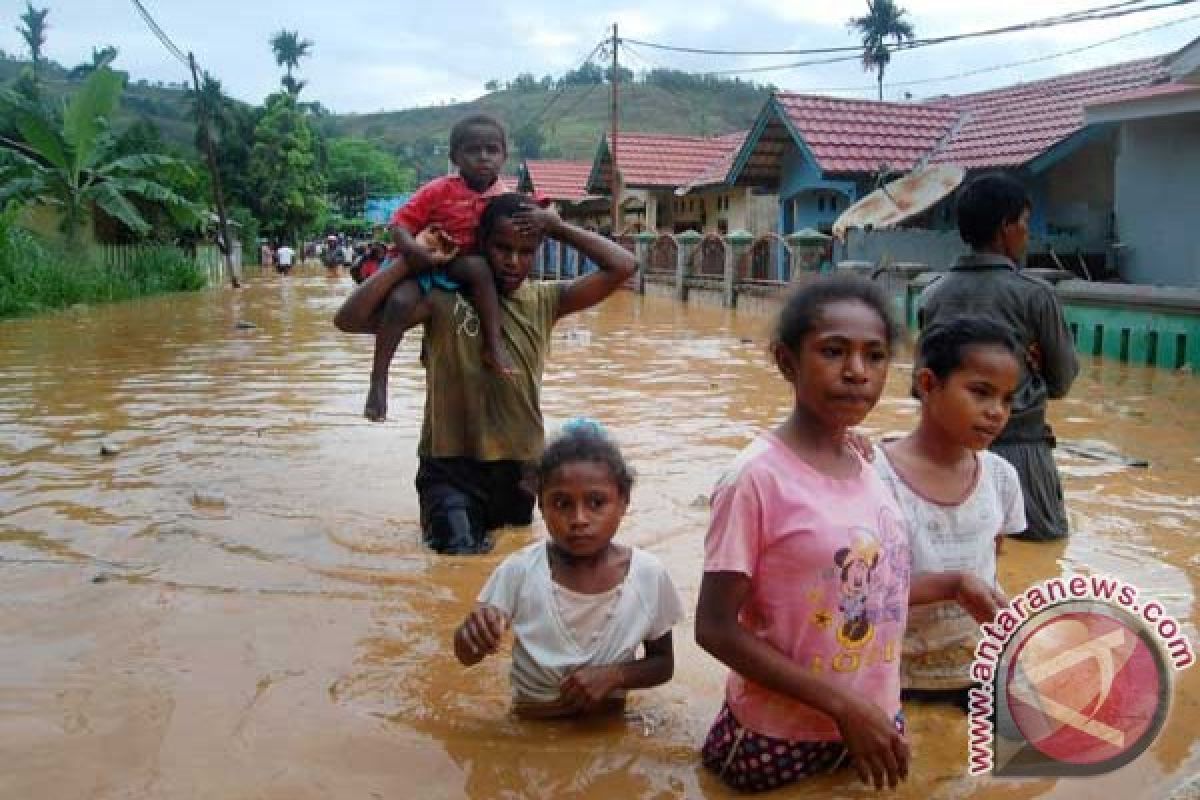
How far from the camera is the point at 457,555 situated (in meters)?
4.65

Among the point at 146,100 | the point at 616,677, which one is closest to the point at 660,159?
the point at 616,677

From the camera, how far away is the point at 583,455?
289cm

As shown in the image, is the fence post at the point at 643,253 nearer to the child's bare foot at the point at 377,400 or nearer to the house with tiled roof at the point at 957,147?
the house with tiled roof at the point at 957,147

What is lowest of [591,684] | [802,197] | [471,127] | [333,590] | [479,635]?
[333,590]

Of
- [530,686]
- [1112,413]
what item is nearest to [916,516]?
[530,686]

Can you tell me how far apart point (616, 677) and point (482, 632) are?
1.24ft

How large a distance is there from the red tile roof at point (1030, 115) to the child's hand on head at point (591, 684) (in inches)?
550

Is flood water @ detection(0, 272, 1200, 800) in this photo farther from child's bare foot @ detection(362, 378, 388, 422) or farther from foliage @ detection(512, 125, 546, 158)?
foliage @ detection(512, 125, 546, 158)

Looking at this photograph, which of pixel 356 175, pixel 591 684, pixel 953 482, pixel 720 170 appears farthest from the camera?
pixel 356 175

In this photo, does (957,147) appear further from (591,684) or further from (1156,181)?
(591,684)

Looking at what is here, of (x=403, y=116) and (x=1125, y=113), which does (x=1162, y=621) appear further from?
(x=403, y=116)

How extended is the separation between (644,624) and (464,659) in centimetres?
48

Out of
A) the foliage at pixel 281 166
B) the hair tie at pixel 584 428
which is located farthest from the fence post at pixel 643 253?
the foliage at pixel 281 166

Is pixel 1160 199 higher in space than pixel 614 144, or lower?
lower
